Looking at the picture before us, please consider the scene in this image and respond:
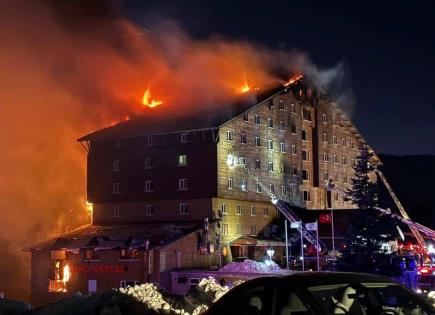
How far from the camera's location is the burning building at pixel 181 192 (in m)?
56.9

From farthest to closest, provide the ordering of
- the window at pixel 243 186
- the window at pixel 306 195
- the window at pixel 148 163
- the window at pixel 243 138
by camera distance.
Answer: the window at pixel 306 195
the window at pixel 148 163
the window at pixel 243 138
the window at pixel 243 186

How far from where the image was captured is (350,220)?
40.6 m

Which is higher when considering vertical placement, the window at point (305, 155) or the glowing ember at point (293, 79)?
the glowing ember at point (293, 79)

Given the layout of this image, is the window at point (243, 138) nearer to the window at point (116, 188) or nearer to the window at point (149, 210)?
the window at point (149, 210)

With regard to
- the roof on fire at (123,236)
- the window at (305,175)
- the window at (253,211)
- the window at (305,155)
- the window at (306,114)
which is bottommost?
the roof on fire at (123,236)

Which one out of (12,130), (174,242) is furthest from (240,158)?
(12,130)

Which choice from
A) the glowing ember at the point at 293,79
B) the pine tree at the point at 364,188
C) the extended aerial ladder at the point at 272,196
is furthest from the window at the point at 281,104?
the pine tree at the point at 364,188

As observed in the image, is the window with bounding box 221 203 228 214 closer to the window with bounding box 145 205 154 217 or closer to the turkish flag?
the window with bounding box 145 205 154 217

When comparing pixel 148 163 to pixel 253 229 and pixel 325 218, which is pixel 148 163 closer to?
pixel 253 229

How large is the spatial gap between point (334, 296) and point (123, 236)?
50456 millimetres

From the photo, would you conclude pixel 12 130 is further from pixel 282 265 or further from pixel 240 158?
pixel 282 265

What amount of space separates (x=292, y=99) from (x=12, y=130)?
34.2m

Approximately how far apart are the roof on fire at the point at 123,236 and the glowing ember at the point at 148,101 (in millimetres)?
19979

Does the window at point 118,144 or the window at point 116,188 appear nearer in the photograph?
the window at point 116,188
